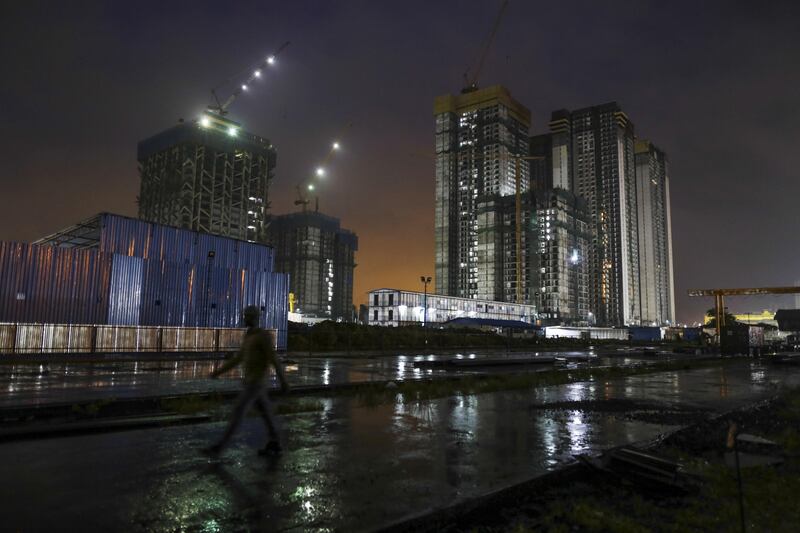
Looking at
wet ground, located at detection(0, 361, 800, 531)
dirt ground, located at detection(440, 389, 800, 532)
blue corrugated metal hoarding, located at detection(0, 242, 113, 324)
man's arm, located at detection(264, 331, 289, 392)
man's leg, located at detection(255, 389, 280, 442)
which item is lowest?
dirt ground, located at detection(440, 389, 800, 532)

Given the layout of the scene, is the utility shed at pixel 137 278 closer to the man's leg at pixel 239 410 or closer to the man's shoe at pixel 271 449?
the man's leg at pixel 239 410

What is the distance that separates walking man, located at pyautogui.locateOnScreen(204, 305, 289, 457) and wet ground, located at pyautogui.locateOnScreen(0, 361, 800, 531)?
0.23m

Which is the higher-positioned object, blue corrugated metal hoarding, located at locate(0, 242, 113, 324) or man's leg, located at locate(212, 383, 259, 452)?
blue corrugated metal hoarding, located at locate(0, 242, 113, 324)

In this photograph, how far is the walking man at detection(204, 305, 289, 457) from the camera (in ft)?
21.4

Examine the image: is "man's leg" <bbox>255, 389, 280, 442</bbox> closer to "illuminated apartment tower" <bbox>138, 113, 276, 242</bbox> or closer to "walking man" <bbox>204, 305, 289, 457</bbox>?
"walking man" <bbox>204, 305, 289, 457</bbox>

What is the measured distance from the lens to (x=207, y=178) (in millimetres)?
133125

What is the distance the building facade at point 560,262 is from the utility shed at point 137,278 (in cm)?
14205

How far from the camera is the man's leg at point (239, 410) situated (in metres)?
6.44

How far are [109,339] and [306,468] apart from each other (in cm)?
2498

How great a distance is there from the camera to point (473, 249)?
188 m

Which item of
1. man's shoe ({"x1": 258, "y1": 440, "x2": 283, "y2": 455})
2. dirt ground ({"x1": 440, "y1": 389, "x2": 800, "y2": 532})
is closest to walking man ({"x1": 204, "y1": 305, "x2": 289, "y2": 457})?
man's shoe ({"x1": 258, "y1": 440, "x2": 283, "y2": 455})

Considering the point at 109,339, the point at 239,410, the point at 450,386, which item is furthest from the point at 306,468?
the point at 109,339

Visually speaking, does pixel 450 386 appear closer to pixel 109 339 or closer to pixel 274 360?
pixel 274 360

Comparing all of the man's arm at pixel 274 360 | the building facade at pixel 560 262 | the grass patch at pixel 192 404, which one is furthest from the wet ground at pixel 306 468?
the building facade at pixel 560 262
